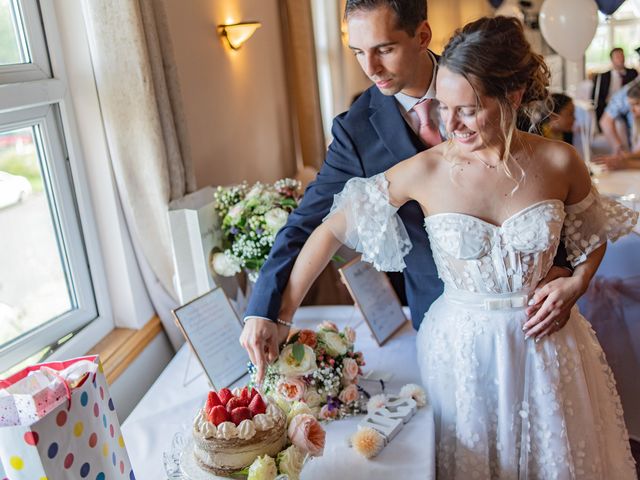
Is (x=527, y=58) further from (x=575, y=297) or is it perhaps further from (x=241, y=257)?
(x=241, y=257)

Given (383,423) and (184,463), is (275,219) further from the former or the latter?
(184,463)

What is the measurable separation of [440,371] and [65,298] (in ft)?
3.57

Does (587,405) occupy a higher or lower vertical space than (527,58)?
lower

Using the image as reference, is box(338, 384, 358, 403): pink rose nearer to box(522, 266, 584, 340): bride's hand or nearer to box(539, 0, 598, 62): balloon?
box(522, 266, 584, 340): bride's hand

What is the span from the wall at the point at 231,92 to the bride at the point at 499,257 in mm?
1189

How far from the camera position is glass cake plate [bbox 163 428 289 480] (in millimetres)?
1250

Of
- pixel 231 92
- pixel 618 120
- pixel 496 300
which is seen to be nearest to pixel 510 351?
pixel 496 300

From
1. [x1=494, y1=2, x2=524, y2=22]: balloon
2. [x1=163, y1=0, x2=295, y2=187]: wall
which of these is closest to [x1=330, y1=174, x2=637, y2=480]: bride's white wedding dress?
[x1=163, y1=0, x2=295, y2=187]: wall

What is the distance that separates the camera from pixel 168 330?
88.7 inches

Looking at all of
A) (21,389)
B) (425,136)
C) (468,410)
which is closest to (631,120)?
(425,136)

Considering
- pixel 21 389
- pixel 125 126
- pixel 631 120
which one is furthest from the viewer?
pixel 631 120

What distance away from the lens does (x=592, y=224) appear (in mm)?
1583

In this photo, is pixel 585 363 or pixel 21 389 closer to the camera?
pixel 21 389

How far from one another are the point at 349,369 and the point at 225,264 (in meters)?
0.57
